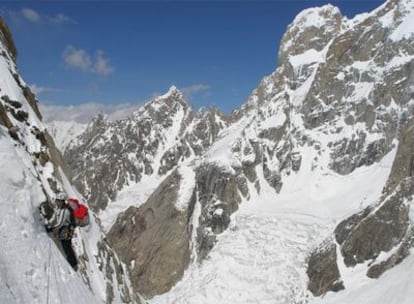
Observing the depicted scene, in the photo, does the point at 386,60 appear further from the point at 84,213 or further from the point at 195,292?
the point at 84,213

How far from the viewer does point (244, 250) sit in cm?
6875

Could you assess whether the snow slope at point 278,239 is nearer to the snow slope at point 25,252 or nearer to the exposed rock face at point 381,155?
the exposed rock face at point 381,155

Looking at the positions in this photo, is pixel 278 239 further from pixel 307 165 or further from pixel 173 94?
pixel 173 94

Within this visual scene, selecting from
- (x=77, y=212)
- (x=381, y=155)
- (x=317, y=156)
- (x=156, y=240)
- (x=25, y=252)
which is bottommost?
(x=25, y=252)

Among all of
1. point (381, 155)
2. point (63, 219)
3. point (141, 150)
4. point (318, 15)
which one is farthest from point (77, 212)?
point (141, 150)

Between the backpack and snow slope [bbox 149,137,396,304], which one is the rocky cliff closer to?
snow slope [bbox 149,137,396,304]

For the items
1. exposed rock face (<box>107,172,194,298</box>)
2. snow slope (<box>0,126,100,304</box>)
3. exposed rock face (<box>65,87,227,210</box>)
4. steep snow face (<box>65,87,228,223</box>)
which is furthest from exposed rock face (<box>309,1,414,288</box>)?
steep snow face (<box>65,87,228,223</box>)

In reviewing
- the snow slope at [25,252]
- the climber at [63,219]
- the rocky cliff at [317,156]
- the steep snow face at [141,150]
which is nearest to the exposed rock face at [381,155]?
the rocky cliff at [317,156]

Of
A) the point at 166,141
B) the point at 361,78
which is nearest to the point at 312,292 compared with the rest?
the point at 361,78

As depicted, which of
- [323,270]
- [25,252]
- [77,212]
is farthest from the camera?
[323,270]

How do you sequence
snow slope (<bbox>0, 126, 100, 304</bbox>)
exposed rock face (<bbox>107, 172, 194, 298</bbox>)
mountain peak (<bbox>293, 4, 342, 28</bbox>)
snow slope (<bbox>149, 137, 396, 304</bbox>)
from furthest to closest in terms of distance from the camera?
1. mountain peak (<bbox>293, 4, 342, 28</bbox>)
2. exposed rock face (<bbox>107, 172, 194, 298</bbox>)
3. snow slope (<bbox>149, 137, 396, 304</bbox>)
4. snow slope (<bbox>0, 126, 100, 304</bbox>)

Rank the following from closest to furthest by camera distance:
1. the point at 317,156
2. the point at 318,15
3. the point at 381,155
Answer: the point at 381,155 < the point at 317,156 < the point at 318,15

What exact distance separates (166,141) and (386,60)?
7608cm

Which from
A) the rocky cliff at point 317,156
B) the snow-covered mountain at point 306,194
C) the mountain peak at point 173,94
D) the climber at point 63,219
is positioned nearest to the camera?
the climber at point 63,219
